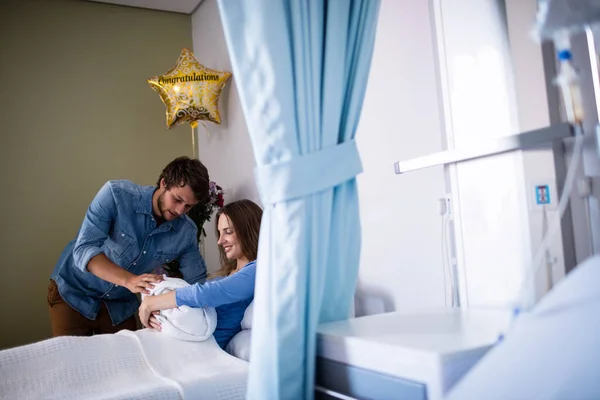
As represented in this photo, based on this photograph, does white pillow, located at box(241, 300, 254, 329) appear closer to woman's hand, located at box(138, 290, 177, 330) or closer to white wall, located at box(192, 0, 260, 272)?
woman's hand, located at box(138, 290, 177, 330)

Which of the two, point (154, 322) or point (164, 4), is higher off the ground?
point (164, 4)

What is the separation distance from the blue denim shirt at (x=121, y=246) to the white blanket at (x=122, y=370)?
70 centimetres

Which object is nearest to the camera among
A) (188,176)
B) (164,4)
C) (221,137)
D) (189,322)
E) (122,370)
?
(122,370)

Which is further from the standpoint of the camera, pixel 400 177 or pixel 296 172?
pixel 400 177

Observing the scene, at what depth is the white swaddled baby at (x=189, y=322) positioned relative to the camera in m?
2.02

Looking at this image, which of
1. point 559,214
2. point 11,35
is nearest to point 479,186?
point 559,214

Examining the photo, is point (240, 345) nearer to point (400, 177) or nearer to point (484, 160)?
point (400, 177)

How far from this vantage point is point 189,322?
2016 millimetres

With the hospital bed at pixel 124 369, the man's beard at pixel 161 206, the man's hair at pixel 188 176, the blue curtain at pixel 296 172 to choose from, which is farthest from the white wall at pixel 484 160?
the man's beard at pixel 161 206

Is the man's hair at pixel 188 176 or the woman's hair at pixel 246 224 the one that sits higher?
the man's hair at pixel 188 176

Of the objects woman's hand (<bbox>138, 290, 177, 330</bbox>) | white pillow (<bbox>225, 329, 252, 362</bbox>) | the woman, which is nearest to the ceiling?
the woman

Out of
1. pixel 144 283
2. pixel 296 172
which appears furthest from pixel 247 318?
pixel 296 172

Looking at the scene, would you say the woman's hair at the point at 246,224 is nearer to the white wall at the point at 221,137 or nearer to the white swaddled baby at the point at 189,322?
the white swaddled baby at the point at 189,322

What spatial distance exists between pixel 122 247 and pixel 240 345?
35.0 inches
